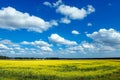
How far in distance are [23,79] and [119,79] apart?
7.82m

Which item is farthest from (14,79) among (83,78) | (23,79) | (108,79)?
(108,79)

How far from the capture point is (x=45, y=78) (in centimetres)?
2048

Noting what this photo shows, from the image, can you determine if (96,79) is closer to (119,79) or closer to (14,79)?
(119,79)

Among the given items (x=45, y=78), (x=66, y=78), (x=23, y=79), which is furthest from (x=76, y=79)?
(x=23, y=79)

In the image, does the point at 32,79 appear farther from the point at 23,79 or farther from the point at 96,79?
the point at 96,79

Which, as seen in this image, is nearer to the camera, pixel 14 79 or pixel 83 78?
pixel 14 79

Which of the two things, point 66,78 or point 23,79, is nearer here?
point 23,79

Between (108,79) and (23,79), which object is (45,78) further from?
(108,79)

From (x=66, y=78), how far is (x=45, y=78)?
176cm

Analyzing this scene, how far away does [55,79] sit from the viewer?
1994 centimetres

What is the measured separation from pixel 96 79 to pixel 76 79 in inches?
68.2

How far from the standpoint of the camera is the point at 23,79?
19.5 metres

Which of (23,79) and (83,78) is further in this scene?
(83,78)

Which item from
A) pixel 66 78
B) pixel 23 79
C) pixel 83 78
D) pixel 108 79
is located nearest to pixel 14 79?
pixel 23 79
